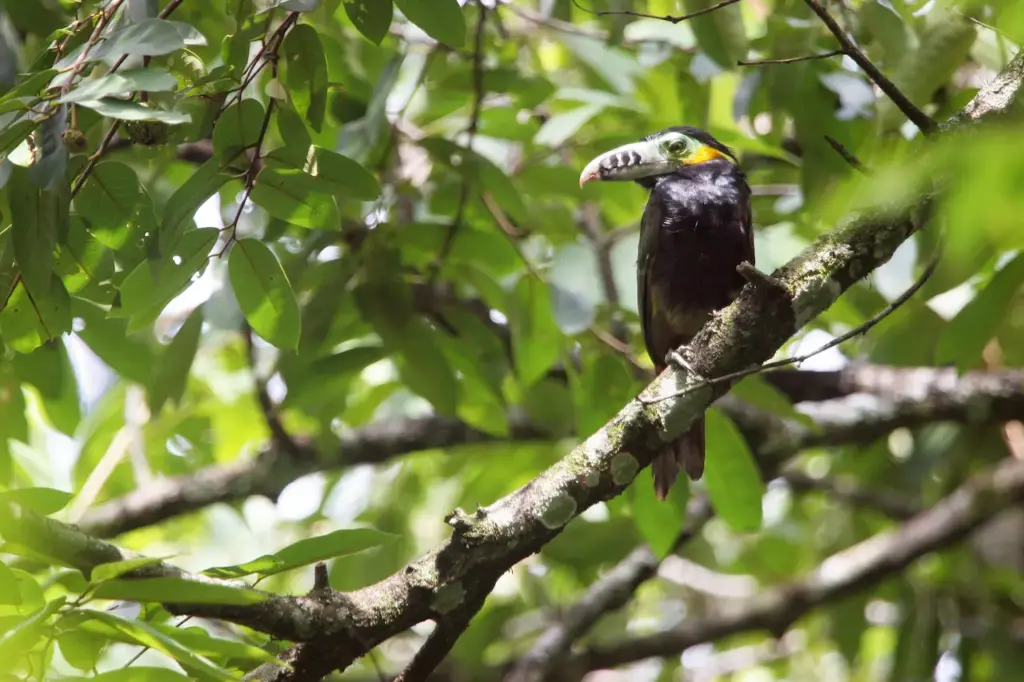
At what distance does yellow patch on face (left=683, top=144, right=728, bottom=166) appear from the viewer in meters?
3.40

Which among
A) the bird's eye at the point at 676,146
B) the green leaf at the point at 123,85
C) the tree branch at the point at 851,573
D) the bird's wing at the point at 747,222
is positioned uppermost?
the green leaf at the point at 123,85

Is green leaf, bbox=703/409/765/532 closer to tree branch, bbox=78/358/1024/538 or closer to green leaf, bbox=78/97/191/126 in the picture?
tree branch, bbox=78/358/1024/538

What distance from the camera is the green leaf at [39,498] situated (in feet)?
5.72

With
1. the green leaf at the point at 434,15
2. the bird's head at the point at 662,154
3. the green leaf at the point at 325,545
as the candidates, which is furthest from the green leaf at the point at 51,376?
the bird's head at the point at 662,154

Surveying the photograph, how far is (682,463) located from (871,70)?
124cm

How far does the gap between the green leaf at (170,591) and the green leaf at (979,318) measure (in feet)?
6.83

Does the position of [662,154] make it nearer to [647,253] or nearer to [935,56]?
[647,253]

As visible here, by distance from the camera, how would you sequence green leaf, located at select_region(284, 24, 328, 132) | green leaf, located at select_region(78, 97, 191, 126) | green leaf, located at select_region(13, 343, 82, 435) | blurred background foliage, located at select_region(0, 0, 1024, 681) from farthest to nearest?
green leaf, located at select_region(13, 343, 82, 435)
green leaf, located at select_region(284, 24, 328, 132)
blurred background foliage, located at select_region(0, 0, 1024, 681)
green leaf, located at select_region(78, 97, 191, 126)

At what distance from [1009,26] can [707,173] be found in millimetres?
2384

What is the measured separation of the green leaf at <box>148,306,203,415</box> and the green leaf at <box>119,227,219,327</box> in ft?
3.12

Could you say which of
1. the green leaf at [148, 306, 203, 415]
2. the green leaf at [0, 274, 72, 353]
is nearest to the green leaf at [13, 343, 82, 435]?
the green leaf at [148, 306, 203, 415]

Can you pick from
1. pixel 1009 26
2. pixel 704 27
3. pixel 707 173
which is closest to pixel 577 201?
pixel 707 173

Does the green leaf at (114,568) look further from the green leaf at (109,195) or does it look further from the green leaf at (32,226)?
the green leaf at (109,195)

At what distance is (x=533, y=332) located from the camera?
10.6 ft
